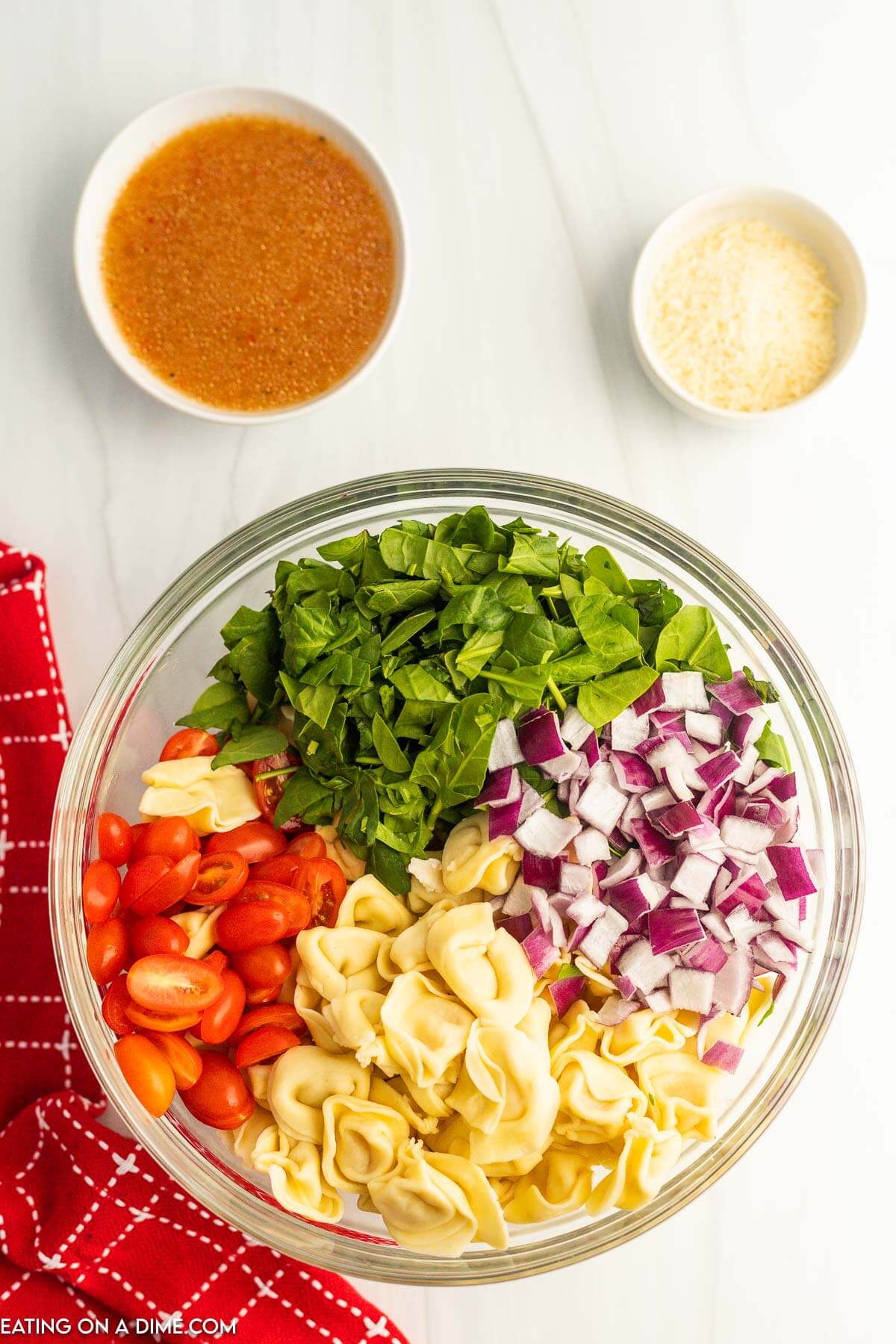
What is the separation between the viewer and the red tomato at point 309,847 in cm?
136

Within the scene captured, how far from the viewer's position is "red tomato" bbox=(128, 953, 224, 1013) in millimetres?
1229

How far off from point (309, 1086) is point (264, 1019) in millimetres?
101

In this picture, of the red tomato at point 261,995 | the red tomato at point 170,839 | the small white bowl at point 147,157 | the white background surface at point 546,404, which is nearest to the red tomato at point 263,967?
the red tomato at point 261,995

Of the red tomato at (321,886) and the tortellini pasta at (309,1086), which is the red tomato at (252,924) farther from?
the tortellini pasta at (309,1086)

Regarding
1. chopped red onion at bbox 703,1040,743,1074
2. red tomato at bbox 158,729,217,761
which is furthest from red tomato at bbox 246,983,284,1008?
chopped red onion at bbox 703,1040,743,1074

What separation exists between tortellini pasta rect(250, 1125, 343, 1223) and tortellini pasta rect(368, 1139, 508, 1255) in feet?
0.25

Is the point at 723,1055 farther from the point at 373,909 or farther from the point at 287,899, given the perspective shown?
the point at 287,899

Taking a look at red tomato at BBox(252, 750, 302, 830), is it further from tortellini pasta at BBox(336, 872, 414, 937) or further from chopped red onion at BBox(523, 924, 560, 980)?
chopped red onion at BBox(523, 924, 560, 980)

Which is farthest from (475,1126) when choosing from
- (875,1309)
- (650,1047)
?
(875,1309)

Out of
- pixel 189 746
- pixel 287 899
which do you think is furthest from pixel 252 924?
pixel 189 746

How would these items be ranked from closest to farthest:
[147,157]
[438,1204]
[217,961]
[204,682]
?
[438,1204]
[217,961]
[204,682]
[147,157]

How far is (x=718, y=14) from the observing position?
5.80 feet

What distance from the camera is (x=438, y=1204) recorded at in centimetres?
121

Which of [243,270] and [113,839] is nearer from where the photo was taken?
[113,839]
